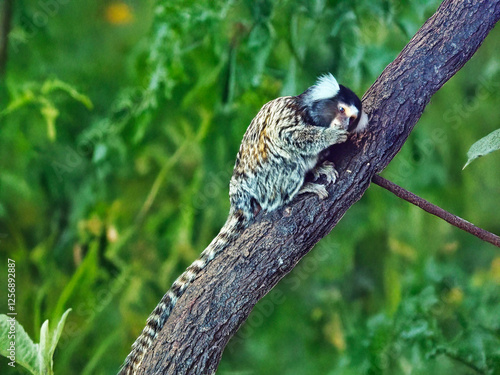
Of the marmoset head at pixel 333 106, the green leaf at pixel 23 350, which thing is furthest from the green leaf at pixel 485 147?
the green leaf at pixel 23 350

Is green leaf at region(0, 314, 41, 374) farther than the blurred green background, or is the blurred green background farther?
the blurred green background

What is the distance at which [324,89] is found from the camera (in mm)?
1714

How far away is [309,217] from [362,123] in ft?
1.04

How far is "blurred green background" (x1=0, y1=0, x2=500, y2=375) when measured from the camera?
2.75m

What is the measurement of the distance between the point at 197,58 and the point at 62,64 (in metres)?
1.10

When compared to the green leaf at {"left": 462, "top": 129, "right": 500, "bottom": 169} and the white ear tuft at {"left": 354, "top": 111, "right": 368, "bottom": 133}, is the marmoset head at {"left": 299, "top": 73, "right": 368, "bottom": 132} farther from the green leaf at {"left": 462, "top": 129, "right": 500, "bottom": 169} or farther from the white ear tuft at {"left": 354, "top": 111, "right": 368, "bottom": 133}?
the green leaf at {"left": 462, "top": 129, "right": 500, "bottom": 169}

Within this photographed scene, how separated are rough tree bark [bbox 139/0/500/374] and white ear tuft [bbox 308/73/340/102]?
119 millimetres

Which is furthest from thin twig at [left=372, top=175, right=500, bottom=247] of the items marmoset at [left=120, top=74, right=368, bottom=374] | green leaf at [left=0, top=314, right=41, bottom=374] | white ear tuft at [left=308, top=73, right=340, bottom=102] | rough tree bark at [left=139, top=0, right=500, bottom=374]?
green leaf at [left=0, top=314, right=41, bottom=374]

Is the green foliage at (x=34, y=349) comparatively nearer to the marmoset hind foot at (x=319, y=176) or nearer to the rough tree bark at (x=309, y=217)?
the rough tree bark at (x=309, y=217)

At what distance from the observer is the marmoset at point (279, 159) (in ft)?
5.43

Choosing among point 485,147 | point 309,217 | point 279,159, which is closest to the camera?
point 485,147

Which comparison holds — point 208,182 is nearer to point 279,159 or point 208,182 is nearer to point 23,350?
point 279,159

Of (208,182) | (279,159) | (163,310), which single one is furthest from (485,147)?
(208,182)

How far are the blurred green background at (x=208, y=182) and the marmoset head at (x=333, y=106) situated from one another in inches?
32.2
